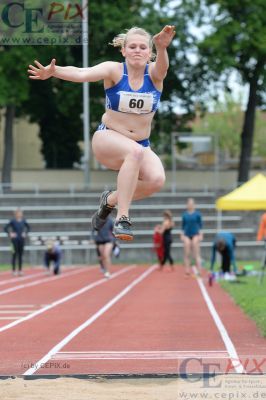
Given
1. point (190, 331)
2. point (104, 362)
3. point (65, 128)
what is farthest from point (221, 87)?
point (104, 362)

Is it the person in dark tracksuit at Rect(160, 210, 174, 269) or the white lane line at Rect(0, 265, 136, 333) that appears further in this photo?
the person in dark tracksuit at Rect(160, 210, 174, 269)

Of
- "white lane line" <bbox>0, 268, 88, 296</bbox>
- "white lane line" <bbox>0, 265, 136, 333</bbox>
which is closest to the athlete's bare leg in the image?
"white lane line" <bbox>0, 265, 136, 333</bbox>

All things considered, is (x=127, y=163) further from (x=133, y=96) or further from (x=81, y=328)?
(x=81, y=328)

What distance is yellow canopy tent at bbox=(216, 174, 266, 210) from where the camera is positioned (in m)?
24.0

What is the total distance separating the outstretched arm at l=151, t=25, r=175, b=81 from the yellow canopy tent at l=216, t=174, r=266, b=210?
15.7 meters

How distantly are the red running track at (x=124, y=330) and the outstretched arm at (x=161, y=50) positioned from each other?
2.68 m

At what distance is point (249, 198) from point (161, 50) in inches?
652

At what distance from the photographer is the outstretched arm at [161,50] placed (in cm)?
786

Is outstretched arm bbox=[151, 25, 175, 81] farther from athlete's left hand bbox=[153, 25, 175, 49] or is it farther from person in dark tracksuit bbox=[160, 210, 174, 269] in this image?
person in dark tracksuit bbox=[160, 210, 174, 269]

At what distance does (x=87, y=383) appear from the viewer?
836 centimetres

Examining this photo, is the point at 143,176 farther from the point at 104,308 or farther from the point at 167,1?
the point at 167,1

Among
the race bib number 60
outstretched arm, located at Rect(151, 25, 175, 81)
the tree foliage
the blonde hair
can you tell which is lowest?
the race bib number 60

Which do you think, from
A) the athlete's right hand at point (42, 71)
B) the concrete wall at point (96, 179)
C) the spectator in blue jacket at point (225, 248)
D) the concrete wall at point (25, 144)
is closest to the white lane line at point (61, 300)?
the spectator in blue jacket at point (225, 248)

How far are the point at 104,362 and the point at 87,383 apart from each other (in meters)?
1.68
